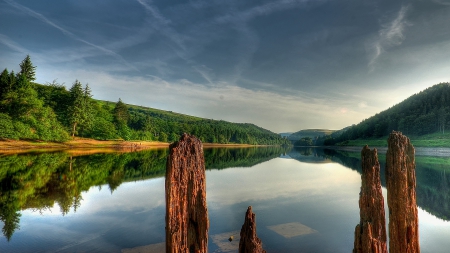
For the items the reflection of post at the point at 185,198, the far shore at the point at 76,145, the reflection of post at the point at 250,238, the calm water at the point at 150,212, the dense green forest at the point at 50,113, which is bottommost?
the calm water at the point at 150,212

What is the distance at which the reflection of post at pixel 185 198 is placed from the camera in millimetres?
6352

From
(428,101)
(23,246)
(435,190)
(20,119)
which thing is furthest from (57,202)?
(428,101)

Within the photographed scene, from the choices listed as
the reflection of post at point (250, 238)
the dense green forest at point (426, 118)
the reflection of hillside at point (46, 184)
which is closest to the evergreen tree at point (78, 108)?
the reflection of hillside at point (46, 184)

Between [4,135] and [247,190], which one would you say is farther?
[4,135]

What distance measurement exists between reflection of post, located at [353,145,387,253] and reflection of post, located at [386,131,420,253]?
12.8 inches

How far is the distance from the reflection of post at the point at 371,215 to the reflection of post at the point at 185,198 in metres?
4.99

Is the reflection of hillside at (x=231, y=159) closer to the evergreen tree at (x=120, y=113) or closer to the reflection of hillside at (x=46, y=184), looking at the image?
the reflection of hillside at (x=46, y=184)

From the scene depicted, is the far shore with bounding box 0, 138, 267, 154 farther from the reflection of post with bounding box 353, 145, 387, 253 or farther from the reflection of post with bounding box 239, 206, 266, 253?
the reflection of post with bounding box 353, 145, 387, 253

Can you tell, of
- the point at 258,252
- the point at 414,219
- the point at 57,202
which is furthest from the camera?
the point at 57,202

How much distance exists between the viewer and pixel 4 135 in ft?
233

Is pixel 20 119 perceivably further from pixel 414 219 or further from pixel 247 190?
pixel 414 219

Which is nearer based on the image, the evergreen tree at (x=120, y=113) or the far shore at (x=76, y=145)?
the far shore at (x=76, y=145)

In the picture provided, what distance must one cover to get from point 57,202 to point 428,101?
231503 mm

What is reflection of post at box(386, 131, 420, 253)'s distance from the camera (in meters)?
8.02
